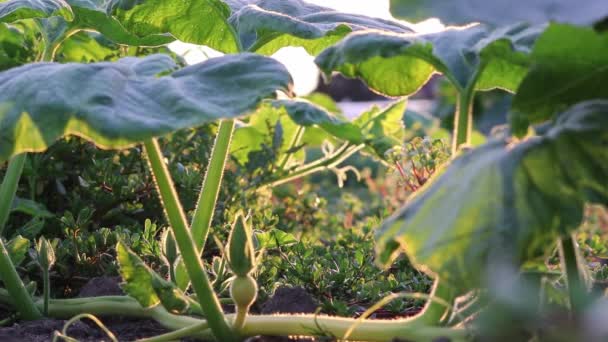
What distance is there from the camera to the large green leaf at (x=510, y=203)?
1.00m

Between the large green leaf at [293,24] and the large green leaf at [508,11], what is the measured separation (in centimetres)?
55

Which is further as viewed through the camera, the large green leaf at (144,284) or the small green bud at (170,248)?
the small green bud at (170,248)

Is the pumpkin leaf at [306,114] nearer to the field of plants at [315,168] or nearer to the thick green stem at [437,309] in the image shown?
the field of plants at [315,168]

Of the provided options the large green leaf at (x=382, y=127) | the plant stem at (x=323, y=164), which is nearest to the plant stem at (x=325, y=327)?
the large green leaf at (x=382, y=127)

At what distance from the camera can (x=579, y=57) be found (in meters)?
1.23

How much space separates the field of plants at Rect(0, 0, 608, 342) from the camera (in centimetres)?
103

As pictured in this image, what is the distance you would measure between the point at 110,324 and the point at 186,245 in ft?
1.90

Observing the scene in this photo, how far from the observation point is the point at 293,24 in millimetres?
Answer: 1934

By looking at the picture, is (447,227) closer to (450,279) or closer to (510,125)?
(450,279)

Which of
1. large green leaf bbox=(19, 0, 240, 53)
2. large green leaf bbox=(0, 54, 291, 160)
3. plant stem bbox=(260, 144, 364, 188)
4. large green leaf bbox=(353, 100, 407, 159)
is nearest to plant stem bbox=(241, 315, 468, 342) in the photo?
large green leaf bbox=(0, 54, 291, 160)

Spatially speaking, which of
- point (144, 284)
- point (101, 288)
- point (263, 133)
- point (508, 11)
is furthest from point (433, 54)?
point (263, 133)

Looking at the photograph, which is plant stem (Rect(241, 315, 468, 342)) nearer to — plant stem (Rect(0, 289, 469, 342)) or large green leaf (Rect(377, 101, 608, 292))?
plant stem (Rect(0, 289, 469, 342))

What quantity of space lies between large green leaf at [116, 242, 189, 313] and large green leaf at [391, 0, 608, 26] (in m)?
0.64

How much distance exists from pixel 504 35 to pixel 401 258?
133cm
